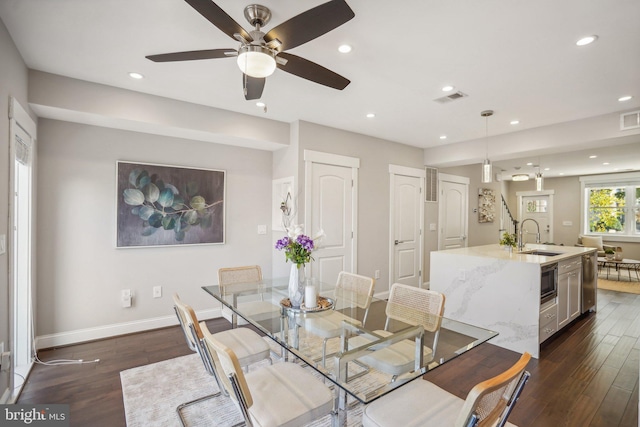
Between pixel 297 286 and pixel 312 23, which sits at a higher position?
pixel 312 23

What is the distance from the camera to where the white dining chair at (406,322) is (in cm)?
165

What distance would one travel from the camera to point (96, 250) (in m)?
3.25

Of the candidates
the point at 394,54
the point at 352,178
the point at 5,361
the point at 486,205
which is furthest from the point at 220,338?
the point at 486,205

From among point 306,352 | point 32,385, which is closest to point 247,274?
point 306,352

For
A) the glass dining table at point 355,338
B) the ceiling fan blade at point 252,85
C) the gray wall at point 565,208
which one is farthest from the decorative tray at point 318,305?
the gray wall at point 565,208

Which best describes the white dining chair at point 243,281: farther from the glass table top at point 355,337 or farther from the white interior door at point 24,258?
the white interior door at point 24,258

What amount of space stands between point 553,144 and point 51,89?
5500 millimetres

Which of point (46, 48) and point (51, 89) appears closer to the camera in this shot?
point (46, 48)

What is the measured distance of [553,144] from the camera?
391 cm

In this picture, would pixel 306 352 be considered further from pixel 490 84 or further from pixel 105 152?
pixel 105 152

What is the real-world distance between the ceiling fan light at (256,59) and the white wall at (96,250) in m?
2.43

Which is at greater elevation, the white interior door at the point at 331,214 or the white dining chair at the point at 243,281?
the white interior door at the point at 331,214

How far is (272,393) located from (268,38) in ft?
6.06

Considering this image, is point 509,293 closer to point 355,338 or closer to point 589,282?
point 589,282
